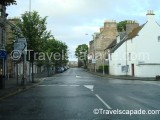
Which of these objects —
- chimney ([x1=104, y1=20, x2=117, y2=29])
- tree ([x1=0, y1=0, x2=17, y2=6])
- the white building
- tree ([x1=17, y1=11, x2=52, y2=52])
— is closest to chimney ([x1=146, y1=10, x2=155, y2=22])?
the white building

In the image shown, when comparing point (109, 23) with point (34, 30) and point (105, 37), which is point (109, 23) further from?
point (34, 30)

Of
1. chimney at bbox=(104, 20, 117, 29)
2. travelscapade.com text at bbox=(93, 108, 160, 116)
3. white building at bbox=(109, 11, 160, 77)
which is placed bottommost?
travelscapade.com text at bbox=(93, 108, 160, 116)

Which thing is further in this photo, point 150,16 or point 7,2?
point 150,16

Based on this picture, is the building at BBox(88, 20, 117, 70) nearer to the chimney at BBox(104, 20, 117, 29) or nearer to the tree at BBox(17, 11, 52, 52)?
the chimney at BBox(104, 20, 117, 29)

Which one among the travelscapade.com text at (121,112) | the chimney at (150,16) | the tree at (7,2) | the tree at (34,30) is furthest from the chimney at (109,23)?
the travelscapade.com text at (121,112)

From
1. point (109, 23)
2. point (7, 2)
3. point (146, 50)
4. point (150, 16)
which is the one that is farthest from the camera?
point (109, 23)

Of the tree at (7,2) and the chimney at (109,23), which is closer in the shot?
the tree at (7,2)

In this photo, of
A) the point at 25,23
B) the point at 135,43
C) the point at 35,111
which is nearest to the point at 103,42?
the point at 135,43

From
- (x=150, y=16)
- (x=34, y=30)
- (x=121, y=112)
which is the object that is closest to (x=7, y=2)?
(x=121, y=112)

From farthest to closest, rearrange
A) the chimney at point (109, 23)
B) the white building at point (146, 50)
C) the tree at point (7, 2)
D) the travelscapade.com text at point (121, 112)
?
1. the chimney at point (109, 23)
2. the white building at point (146, 50)
3. the tree at point (7, 2)
4. the travelscapade.com text at point (121, 112)

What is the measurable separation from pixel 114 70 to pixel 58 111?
203 ft

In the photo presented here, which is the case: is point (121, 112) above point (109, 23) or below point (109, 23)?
below

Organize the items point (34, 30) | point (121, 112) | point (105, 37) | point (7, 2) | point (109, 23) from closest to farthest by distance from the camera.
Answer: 1. point (121, 112)
2. point (7, 2)
3. point (34, 30)
4. point (109, 23)
5. point (105, 37)

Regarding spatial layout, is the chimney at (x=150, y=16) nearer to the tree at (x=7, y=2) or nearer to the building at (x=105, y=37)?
the building at (x=105, y=37)
